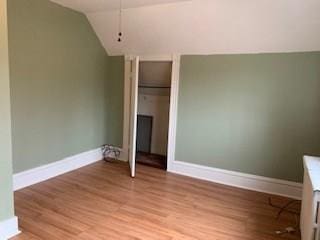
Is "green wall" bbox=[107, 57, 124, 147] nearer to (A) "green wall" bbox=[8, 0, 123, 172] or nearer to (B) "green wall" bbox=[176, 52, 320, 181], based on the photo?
(A) "green wall" bbox=[8, 0, 123, 172]

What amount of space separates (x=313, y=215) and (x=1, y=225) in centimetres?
237

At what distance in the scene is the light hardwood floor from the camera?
2436 millimetres

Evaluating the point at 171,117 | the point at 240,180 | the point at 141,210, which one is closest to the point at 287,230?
the point at 240,180

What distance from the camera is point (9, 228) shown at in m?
2.29

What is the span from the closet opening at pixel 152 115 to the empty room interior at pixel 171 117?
0.52ft

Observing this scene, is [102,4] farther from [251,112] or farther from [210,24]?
[251,112]

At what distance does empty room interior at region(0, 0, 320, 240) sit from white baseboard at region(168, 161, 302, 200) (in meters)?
0.01

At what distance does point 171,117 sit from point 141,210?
1533 millimetres

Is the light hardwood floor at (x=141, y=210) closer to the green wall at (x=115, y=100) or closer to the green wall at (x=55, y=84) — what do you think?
the green wall at (x=55, y=84)

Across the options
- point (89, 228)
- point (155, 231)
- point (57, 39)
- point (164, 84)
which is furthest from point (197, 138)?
point (57, 39)

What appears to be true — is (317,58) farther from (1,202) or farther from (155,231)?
(1,202)

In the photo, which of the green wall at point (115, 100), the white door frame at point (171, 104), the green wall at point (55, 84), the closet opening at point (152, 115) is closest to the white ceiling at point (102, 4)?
the green wall at point (55, 84)

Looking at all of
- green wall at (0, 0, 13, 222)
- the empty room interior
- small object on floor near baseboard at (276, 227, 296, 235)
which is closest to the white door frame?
the empty room interior

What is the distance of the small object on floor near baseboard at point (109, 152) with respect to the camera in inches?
179
